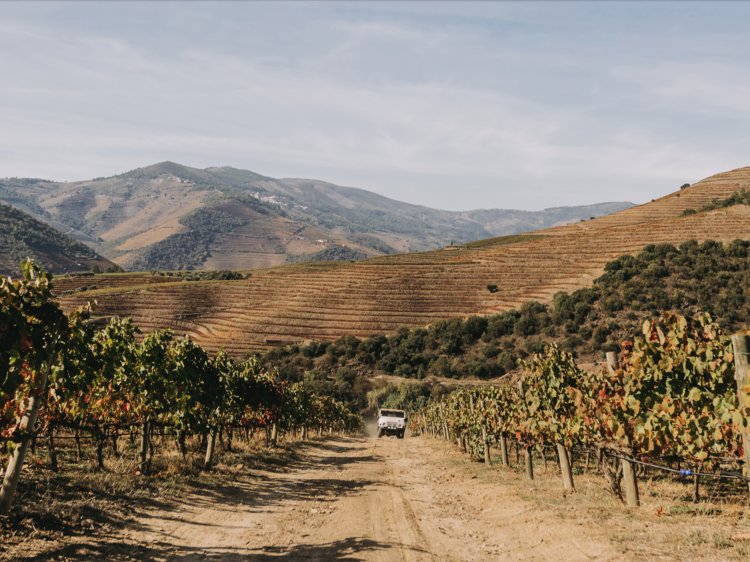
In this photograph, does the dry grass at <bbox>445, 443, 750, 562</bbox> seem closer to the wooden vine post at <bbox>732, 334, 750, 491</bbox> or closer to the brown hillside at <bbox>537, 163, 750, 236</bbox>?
the wooden vine post at <bbox>732, 334, 750, 491</bbox>

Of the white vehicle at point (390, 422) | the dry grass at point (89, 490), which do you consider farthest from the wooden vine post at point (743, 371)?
the white vehicle at point (390, 422)

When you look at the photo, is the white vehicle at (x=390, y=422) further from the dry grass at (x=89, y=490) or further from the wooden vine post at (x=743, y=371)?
the wooden vine post at (x=743, y=371)

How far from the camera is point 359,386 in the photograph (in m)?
57.2

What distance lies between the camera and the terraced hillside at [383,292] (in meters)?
69.3

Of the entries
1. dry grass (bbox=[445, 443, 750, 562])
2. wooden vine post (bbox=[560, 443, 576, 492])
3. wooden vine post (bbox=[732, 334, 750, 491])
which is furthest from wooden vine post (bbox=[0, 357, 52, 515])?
wooden vine post (bbox=[560, 443, 576, 492])

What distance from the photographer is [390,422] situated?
122 ft

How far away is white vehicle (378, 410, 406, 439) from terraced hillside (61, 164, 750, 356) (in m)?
31.3

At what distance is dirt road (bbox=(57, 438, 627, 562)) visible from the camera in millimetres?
6555

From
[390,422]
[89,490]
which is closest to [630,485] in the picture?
[89,490]

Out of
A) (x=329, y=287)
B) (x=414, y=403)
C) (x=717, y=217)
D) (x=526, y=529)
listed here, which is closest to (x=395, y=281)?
(x=329, y=287)

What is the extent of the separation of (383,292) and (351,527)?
71338 mm

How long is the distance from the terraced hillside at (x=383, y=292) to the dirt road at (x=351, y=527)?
55.4 meters

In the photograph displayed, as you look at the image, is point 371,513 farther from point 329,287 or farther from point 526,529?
point 329,287

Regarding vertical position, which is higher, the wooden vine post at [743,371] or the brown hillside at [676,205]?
the brown hillside at [676,205]
